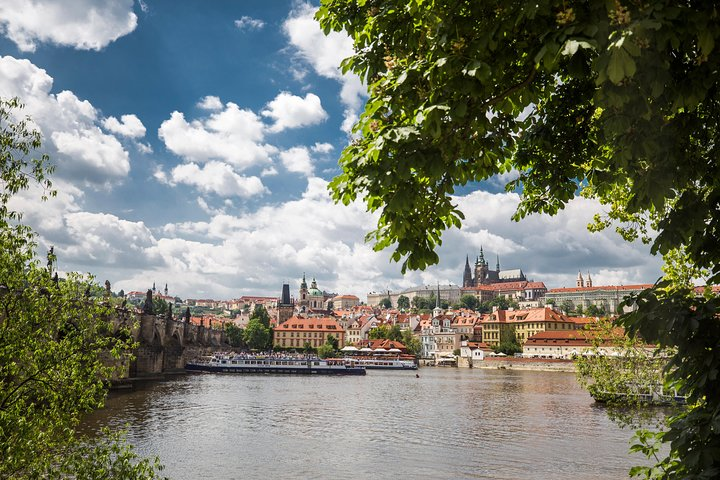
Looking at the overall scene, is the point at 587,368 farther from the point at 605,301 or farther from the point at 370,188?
the point at 605,301

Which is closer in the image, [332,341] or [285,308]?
[332,341]

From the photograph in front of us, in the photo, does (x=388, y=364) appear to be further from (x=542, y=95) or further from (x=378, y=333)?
(x=542, y=95)

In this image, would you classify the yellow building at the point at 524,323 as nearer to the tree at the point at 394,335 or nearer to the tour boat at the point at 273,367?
the tree at the point at 394,335

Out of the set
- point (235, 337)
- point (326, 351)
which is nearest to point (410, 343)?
A: point (326, 351)

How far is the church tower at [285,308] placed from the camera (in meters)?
172

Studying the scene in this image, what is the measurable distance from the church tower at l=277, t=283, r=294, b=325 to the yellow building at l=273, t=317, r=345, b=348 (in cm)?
3366

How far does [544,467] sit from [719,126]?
1780cm

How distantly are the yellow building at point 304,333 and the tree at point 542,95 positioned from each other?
131 metres

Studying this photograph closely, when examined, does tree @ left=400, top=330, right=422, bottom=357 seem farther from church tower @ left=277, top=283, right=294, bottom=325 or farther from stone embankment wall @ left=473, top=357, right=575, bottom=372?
church tower @ left=277, top=283, right=294, bottom=325

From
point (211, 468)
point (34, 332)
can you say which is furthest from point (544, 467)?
point (34, 332)

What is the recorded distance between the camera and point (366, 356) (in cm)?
11550

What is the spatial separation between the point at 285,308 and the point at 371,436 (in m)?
153

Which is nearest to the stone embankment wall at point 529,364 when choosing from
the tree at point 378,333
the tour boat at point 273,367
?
the tree at point 378,333

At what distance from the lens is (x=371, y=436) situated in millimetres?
26344
